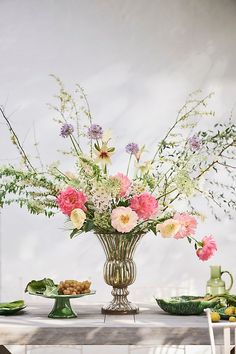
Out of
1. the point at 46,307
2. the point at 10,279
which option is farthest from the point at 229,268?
the point at 46,307

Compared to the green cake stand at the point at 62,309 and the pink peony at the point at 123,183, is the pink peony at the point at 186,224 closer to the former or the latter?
the pink peony at the point at 123,183

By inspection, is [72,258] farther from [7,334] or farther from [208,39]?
[7,334]

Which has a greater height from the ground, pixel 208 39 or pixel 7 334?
pixel 208 39

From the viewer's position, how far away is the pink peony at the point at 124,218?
2.79 m

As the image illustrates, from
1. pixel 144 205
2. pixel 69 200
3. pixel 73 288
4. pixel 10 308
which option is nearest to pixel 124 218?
pixel 144 205

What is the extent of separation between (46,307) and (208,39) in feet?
7.95

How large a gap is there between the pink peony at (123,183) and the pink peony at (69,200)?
16 centimetres

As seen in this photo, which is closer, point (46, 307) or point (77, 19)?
point (46, 307)

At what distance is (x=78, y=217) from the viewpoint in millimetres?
2766

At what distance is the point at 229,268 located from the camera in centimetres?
→ 474

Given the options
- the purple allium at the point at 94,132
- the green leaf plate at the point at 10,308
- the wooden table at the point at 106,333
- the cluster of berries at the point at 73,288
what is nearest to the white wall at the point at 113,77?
the green leaf plate at the point at 10,308

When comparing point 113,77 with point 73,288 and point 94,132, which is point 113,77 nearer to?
point 94,132

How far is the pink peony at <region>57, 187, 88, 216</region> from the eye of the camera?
9.15ft

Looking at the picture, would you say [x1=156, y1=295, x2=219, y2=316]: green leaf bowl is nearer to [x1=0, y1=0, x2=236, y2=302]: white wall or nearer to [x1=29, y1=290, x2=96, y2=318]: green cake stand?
[x1=29, y1=290, x2=96, y2=318]: green cake stand
